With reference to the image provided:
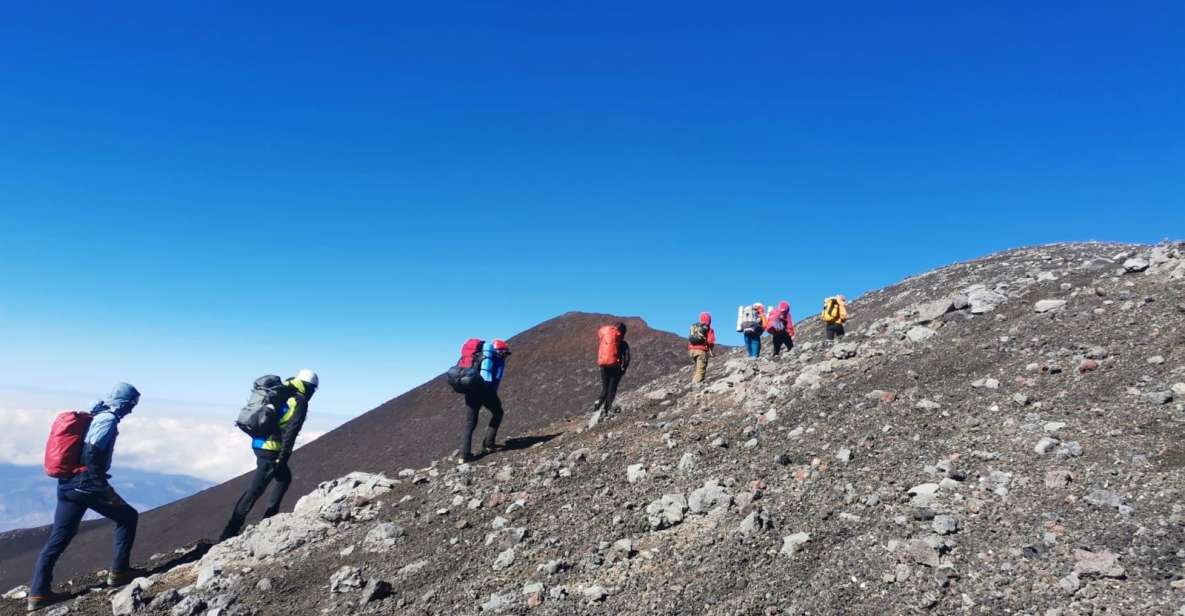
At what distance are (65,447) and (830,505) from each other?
9475 millimetres

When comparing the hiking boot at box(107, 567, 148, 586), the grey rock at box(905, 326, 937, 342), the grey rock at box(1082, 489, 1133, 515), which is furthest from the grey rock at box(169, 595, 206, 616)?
the grey rock at box(905, 326, 937, 342)

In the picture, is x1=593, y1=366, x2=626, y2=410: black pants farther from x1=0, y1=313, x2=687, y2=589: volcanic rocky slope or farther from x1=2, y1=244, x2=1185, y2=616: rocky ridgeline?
x1=0, y1=313, x2=687, y2=589: volcanic rocky slope

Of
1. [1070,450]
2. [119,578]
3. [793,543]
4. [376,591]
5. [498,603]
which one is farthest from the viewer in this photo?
[119,578]

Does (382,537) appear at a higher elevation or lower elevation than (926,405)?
lower

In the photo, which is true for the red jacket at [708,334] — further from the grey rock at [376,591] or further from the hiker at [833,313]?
the grey rock at [376,591]

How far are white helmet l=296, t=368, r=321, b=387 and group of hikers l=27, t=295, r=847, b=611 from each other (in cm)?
1

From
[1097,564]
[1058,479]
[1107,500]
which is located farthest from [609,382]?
[1097,564]

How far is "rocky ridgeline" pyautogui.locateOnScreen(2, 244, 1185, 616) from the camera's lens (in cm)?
519

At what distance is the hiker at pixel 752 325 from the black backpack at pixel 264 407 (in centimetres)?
1114

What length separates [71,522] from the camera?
838 cm

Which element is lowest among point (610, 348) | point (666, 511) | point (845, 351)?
point (666, 511)

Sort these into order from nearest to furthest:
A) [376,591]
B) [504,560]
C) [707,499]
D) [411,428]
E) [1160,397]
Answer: [376,591]
[1160,397]
[504,560]
[707,499]
[411,428]

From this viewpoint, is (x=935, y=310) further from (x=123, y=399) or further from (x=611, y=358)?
(x=123, y=399)

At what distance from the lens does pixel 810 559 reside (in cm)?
575
